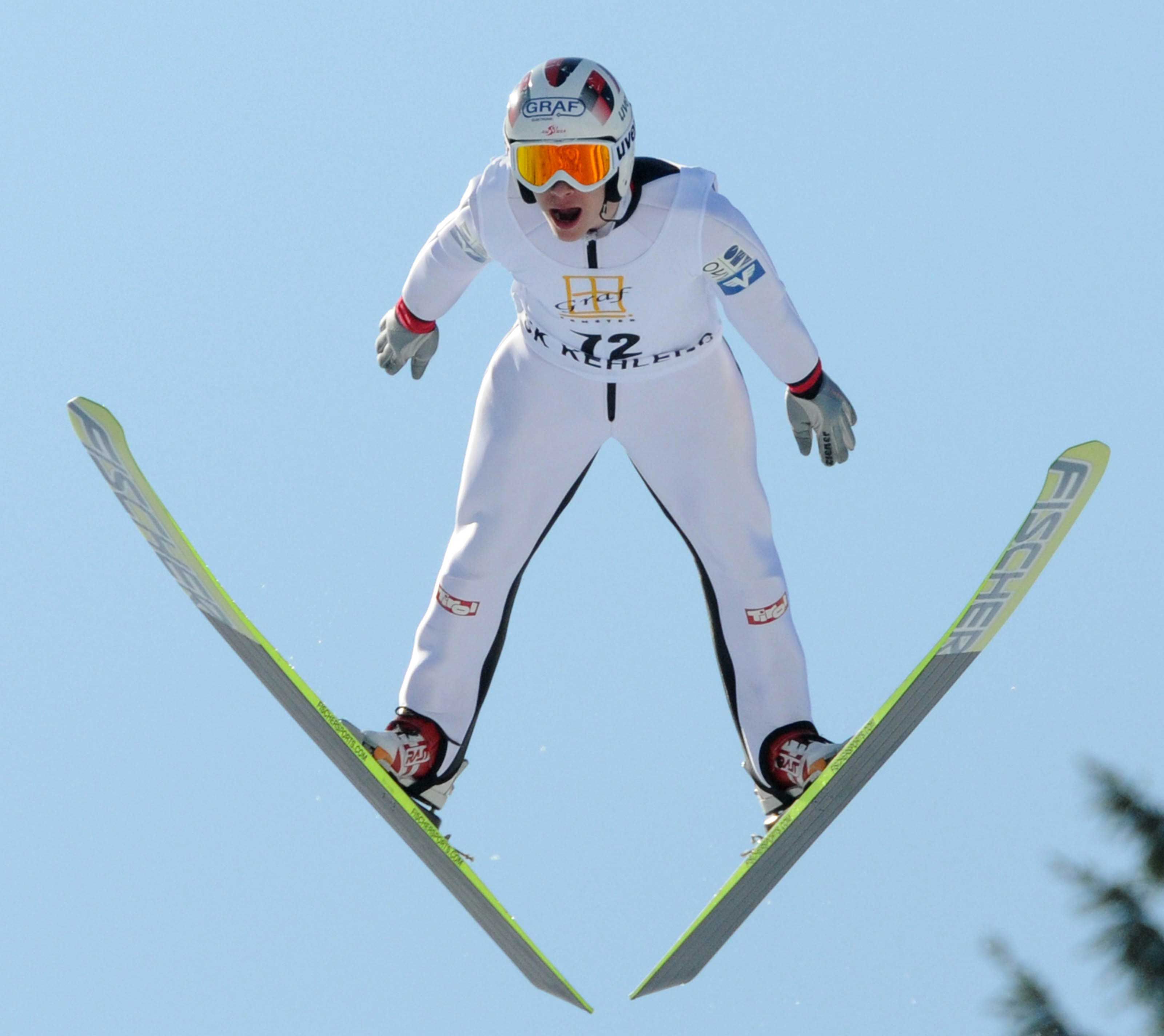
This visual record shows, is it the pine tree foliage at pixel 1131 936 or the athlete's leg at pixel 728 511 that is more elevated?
the athlete's leg at pixel 728 511

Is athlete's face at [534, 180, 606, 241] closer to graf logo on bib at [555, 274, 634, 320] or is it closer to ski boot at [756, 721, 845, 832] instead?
graf logo on bib at [555, 274, 634, 320]

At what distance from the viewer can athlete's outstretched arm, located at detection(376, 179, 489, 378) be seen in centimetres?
862

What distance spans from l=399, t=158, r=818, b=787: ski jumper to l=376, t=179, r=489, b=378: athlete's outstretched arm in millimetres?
14

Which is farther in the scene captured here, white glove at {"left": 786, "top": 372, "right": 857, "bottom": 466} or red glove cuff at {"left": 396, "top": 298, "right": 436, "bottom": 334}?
red glove cuff at {"left": 396, "top": 298, "right": 436, "bottom": 334}

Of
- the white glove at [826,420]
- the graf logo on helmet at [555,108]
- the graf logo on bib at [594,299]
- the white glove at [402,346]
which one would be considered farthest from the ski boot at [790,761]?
the graf logo on helmet at [555,108]

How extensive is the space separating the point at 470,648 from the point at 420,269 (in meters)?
1.60

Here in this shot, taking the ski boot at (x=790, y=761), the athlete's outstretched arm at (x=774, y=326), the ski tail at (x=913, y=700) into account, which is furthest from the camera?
the ski boot at (x=790, y=761)

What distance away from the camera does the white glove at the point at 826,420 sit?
8508 mm

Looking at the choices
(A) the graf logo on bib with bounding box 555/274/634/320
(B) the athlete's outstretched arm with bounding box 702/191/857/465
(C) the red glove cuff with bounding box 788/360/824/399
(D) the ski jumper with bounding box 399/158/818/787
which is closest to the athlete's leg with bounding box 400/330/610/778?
(D) the ski jumper with bounding box 399/158/818/787

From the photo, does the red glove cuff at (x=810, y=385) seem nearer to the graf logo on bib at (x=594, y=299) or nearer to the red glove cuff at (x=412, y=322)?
the graf logo on bib at (x=594, y=299)

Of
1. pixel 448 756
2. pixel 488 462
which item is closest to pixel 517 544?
pixel 488 462

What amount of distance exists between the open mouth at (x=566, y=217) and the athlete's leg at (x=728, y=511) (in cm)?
80

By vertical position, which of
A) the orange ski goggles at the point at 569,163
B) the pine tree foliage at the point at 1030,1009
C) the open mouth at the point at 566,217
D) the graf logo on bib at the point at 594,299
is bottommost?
the pine tree foliage at the point at 1030,1009

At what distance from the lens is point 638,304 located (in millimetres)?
8211
